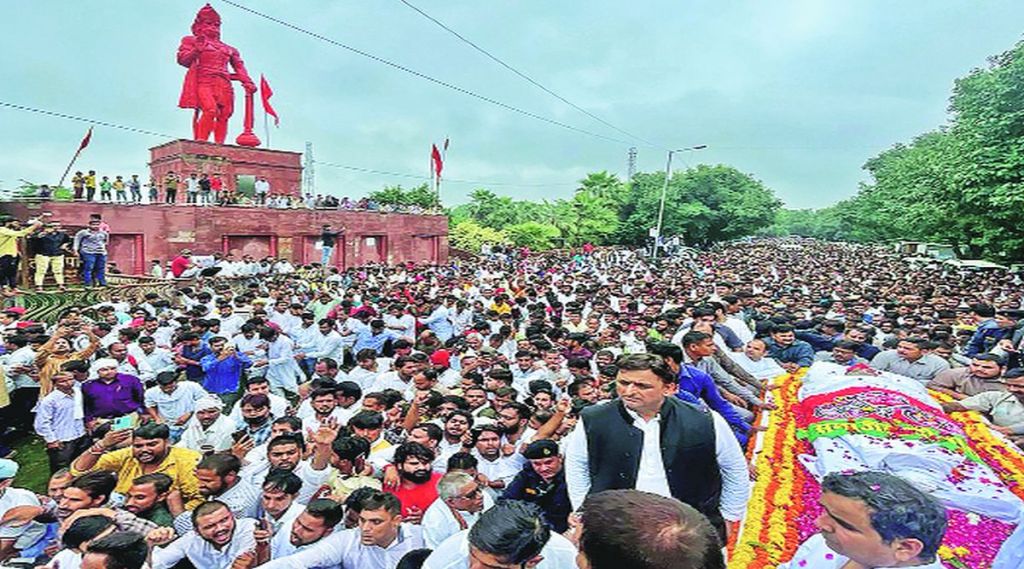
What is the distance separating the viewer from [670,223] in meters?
40.2

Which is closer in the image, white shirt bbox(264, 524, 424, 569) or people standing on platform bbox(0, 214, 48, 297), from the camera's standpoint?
white shirt bbox(264, 524, 424, 569)

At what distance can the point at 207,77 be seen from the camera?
75.3 feet

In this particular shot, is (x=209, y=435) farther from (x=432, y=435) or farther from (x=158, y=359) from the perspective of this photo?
(x=158, y=359)

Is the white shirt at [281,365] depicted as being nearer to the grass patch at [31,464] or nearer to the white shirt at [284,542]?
the grass patch at [31,464]

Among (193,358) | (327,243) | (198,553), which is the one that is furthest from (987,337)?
(327,243)

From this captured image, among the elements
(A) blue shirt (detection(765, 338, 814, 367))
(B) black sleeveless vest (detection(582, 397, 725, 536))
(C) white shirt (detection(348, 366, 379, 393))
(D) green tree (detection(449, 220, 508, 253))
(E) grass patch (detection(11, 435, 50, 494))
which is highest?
(D) green tree (detection(449, 220, 508, 253))

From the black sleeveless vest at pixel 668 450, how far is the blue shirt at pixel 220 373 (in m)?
5.75

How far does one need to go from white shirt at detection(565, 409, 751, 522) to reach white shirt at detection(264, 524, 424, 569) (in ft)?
3.27

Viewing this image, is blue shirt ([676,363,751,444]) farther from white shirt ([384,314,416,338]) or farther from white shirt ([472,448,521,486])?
white shirt ([384,314,416,338])

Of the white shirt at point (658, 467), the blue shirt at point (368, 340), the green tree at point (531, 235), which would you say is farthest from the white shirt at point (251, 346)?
the green tree at point (531, 235)

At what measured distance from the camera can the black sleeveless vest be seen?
2.71 meters

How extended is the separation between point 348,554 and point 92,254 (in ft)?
43.5

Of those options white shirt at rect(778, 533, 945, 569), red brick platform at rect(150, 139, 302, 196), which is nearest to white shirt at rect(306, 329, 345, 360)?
white shirt at rect(778, 533, 945, 569)

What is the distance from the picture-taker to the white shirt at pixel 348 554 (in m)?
3.06
